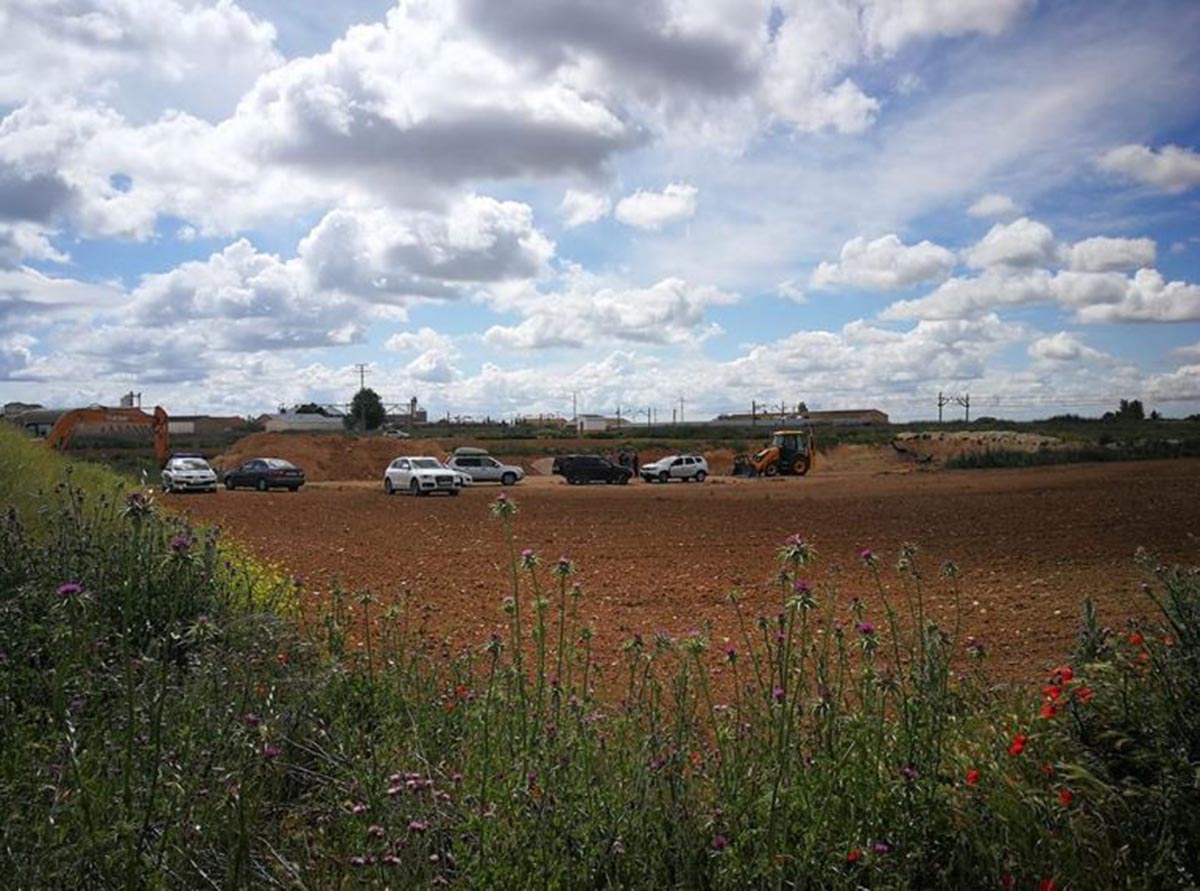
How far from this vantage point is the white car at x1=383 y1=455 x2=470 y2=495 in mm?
40688

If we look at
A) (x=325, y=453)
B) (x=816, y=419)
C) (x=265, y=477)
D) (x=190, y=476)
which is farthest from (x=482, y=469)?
(x=816, y=419)

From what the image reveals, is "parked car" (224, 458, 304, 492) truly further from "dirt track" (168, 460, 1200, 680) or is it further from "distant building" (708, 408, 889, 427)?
"distant building" (708, 408, 889, 427)

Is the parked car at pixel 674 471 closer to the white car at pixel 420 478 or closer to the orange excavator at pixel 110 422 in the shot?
the white car at pixel 420 478

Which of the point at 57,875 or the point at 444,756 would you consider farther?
the point at 444,756

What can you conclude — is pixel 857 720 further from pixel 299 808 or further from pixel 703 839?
pixel 299 808

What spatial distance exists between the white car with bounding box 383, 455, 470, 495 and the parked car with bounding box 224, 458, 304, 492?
4965 millimetres

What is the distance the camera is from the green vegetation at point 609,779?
Answer: 3.34 m

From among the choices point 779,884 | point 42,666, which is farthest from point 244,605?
point 779,884

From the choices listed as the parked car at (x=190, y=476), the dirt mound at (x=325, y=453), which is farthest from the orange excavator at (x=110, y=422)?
the dirt mound at (x=325, y=453)

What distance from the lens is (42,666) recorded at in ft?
18.1

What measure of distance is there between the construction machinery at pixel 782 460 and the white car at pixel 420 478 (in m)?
18.7

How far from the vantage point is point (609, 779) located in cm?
396

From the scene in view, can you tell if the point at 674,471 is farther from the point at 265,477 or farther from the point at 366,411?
the point at 366,411

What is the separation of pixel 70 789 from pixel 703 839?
6.92 feet
